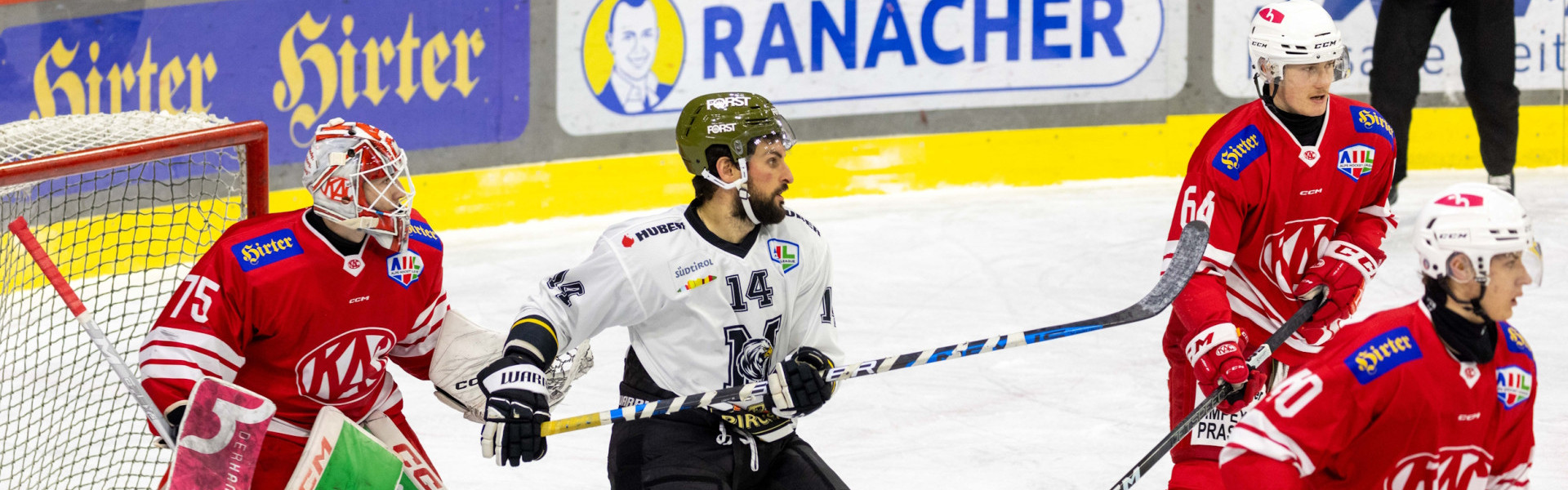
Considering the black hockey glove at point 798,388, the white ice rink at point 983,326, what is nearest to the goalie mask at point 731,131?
the black hockey glove at point 798,388

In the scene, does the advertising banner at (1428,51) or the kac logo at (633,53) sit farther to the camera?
the advertising banner at (1428,51)

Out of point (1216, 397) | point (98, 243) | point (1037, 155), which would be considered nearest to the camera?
point (1216, 397)

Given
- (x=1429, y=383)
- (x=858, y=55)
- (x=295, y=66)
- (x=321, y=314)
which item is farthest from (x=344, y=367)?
(x=858, y=55)

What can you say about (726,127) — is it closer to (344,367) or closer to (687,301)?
(687,301)

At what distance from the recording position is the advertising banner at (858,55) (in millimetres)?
7094

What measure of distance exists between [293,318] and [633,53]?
14.4ft

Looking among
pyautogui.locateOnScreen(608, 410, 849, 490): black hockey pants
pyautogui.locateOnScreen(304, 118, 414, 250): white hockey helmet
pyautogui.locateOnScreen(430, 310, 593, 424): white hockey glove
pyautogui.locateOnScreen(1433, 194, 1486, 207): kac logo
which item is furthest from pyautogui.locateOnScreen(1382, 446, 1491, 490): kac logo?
pyautogui.locateOnScreen(304, 118, 414, 250): white hockey helmet

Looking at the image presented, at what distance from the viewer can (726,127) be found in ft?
9.46

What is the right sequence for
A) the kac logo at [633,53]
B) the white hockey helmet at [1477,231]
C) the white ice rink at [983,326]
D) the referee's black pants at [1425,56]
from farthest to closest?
the kac logo at [633,53], the referee's black pants at [1425,56], the white ice rink at [983,326], the white hockey helmet at [1477,231]

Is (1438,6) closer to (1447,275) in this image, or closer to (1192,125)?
(1192,125)

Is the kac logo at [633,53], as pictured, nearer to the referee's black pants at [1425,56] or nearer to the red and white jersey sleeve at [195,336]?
Answer: the referee's black pants at [1425,56]

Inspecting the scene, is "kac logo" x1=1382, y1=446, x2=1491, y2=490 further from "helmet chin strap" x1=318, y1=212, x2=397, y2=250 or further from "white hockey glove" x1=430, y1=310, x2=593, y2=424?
"helmet chin strap" x1=318, y1=212, x2=397, y2=250

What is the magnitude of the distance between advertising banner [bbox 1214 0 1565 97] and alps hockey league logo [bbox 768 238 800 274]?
5202 millimetres

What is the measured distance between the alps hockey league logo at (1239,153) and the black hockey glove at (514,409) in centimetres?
130
